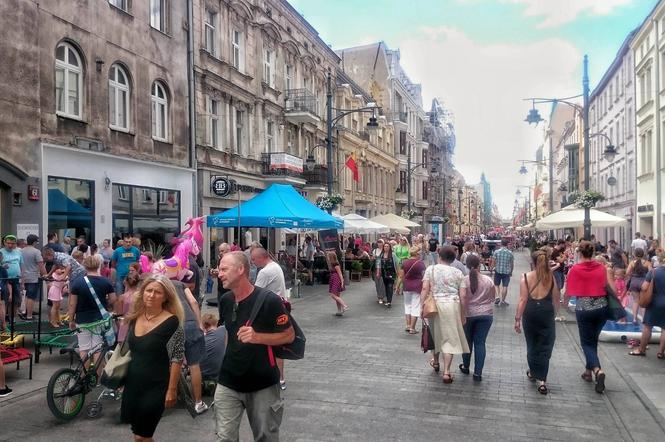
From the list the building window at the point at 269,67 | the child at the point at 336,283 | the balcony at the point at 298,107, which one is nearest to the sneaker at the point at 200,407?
the child at the point at 336,283

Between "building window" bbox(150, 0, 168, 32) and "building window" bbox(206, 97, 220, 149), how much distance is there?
3329mm

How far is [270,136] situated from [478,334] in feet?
70.6

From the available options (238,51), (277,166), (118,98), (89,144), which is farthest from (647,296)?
(238,51)

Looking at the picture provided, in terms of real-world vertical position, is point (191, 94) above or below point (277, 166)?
above

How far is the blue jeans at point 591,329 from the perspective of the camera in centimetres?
699

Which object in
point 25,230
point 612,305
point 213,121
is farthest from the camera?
point 213,121

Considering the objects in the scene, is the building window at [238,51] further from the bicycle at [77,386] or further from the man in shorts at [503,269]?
the bicycle at [77,386]

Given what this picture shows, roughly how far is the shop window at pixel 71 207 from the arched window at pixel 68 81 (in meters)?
1.83

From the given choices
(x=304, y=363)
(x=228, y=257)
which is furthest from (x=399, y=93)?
(x=228, y=257)

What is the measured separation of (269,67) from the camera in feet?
90.2

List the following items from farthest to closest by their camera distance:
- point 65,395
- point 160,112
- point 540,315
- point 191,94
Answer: point 191,94, point 160,112, point 540,315, point 65,395

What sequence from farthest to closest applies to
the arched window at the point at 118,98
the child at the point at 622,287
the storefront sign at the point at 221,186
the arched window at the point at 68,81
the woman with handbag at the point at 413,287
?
the storefront sign at the point at 221,186 → the arched window at the point at 118,98 → the arched window at the point at 68,81 → the child at the point at 622,287 → the woman with handbag at the point at 413,287

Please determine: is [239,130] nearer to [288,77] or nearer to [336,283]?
[288,77]

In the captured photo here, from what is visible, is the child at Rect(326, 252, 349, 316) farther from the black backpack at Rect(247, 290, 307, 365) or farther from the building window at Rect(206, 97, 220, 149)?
the building window at Rect(206, 97, 220, 149)
